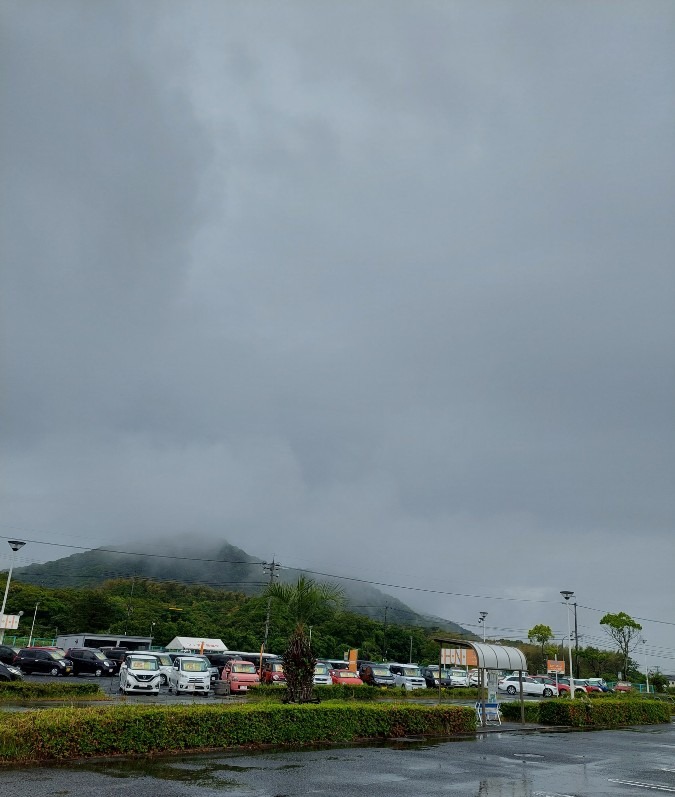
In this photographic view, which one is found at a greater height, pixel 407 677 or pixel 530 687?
pixel 407 677

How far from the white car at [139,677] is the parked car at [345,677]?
44.6 feet

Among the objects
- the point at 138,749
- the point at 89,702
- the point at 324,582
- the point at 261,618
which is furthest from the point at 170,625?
the point at 138,749

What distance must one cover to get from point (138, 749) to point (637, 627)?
65.5m

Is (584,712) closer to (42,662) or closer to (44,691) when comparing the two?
(44,691)

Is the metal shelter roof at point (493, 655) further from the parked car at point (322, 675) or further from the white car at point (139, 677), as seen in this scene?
the parked car at point (322, 675)

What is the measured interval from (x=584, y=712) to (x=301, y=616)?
1419 cm

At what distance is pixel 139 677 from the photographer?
101ft

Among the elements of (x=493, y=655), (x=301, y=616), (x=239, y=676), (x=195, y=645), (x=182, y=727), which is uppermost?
(x=301, y=616)

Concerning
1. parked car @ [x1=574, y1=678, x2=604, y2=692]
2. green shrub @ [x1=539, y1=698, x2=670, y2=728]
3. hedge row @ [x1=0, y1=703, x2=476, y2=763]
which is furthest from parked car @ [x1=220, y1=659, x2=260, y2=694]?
parked car @ [x1=574, y1=678, x2=604, y2=692]

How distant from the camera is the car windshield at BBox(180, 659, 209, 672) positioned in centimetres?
3356

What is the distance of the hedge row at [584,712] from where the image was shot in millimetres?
27891

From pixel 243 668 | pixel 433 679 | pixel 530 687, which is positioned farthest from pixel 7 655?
pixel 530 687

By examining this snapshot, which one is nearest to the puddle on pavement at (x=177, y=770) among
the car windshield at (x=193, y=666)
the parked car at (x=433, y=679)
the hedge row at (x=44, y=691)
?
the hedge row at (x=44, y=691)

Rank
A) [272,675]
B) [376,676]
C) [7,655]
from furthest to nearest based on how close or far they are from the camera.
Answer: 1. [376,676]
2. [7,655]
3. [272,675]
